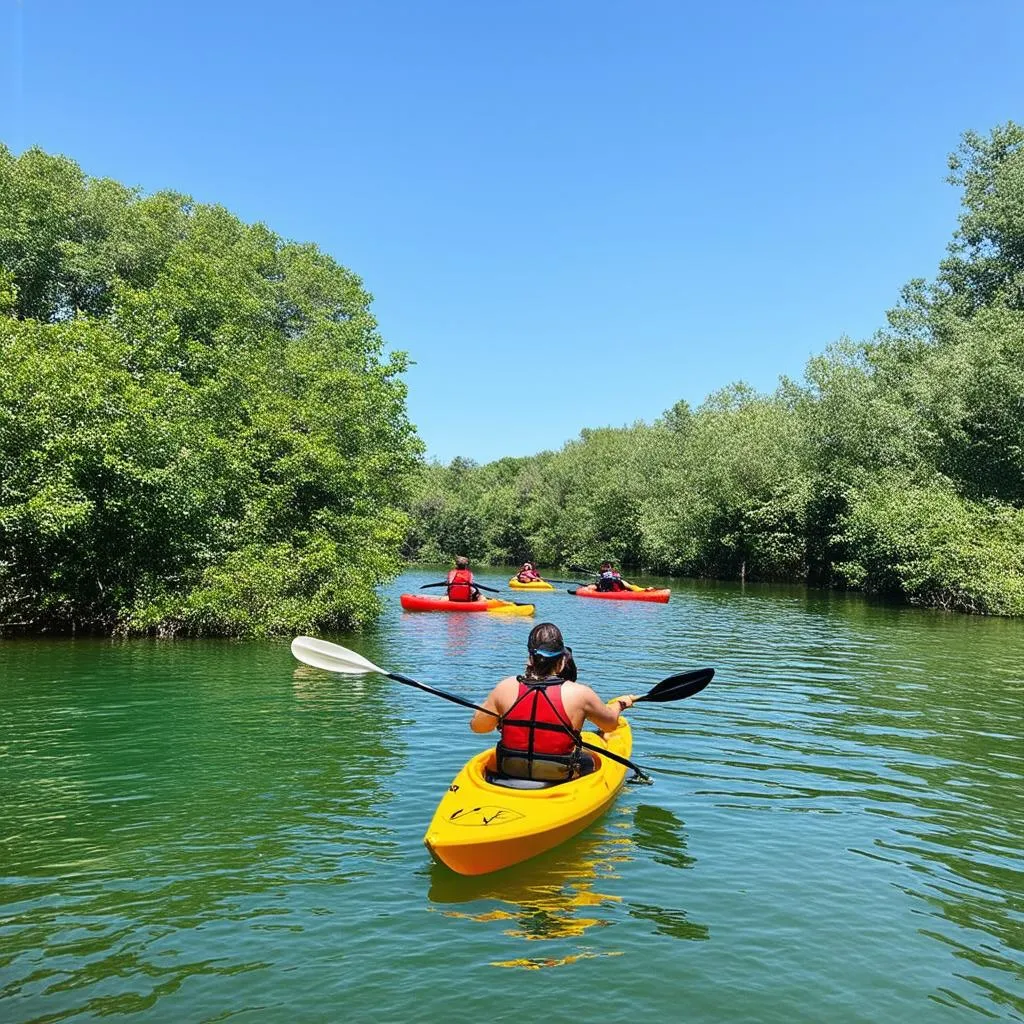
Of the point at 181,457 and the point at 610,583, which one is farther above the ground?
the point at 181,457

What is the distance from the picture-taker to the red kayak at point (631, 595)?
3069cm

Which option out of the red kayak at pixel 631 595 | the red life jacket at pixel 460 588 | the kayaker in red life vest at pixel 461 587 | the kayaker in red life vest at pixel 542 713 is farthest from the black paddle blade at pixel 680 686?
the red kayak at pixel 631 595

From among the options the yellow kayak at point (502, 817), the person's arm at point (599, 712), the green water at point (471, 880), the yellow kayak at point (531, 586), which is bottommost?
the green water at point (471, 880)

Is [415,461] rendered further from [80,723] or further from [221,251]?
[80,723]

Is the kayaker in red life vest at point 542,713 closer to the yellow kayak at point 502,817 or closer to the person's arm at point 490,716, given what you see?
the person's arm at point 490,716

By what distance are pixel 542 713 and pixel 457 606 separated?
704 inches

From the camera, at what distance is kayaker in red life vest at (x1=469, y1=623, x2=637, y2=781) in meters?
6.75

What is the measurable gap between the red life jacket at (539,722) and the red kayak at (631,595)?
24.0 m

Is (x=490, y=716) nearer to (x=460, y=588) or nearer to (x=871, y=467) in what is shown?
(x=460, y=588)

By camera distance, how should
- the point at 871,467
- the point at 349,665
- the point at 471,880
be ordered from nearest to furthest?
the point at 471,880 → the point at 349,665 → the point at 871,467

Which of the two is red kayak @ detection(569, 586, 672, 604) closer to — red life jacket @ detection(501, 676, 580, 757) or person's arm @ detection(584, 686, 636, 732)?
person's arm @ detection(584, 686, 636, 732)

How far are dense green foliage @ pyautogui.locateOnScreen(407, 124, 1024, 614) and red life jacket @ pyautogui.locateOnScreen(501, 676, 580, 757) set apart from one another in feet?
81.5

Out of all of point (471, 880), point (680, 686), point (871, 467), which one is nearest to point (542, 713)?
point (471, 880)

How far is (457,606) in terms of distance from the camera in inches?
966
